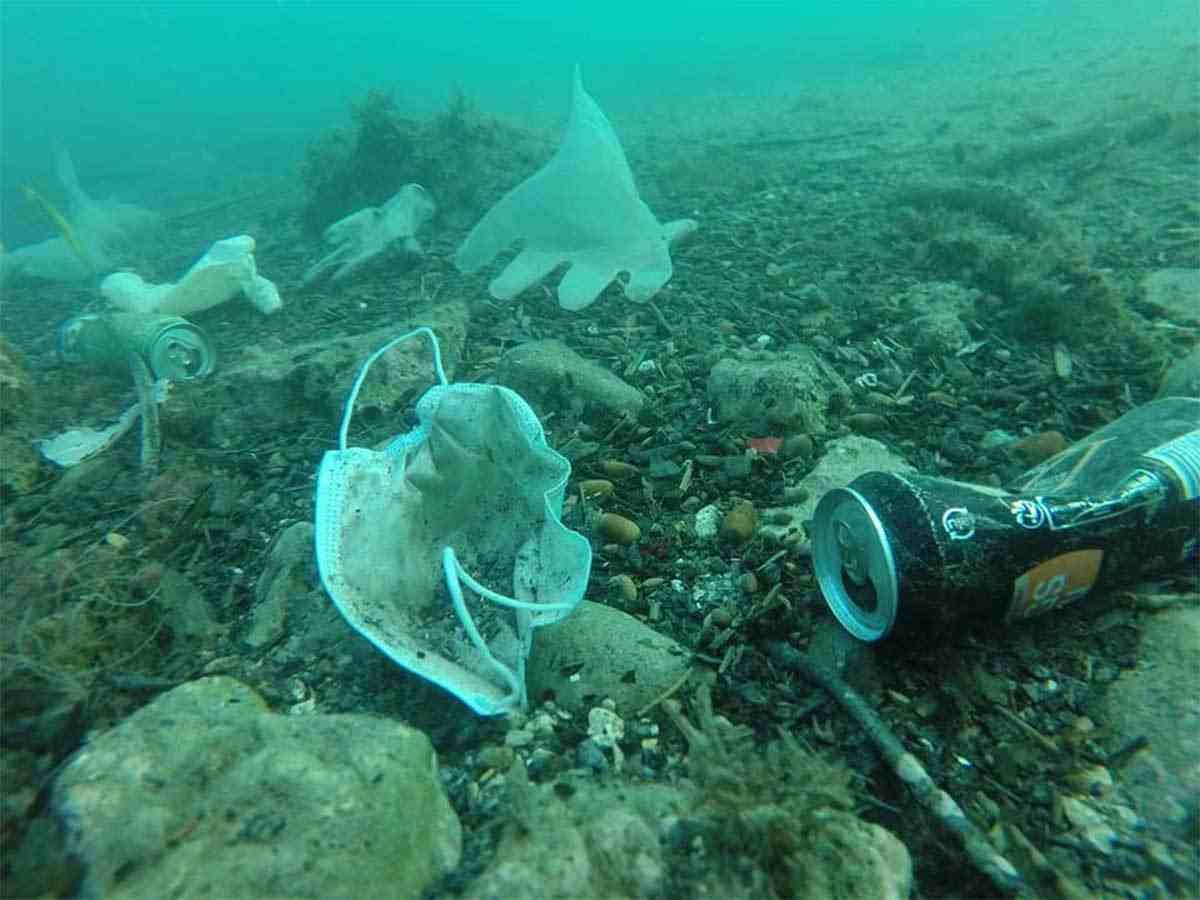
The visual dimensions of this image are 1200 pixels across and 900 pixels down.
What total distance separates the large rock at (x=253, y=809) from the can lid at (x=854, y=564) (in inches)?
45.0

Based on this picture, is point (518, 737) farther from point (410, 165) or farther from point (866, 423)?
point (410, 165)

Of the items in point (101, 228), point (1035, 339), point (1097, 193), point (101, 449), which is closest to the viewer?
point (101, 449)

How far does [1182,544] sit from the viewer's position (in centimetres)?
189

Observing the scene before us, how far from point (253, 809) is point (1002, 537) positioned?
1.80 m

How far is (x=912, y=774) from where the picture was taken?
1.58 metres

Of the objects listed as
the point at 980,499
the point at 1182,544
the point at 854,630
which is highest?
the point at 980,499

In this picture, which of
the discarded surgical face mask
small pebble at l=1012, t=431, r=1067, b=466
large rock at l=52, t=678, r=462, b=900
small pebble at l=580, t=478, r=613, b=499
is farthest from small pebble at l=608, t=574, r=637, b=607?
small pebble at l=1012, t=431, r=1067, b=466

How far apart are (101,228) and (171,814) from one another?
9.26m

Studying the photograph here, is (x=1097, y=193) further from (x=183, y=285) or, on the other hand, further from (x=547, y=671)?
(x=183, y=285)

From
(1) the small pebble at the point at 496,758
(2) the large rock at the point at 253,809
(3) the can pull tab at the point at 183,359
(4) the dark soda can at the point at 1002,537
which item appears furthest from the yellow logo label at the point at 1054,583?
(3) the can pull tab at the point at 183,359

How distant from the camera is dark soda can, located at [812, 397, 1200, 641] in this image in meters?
1.71

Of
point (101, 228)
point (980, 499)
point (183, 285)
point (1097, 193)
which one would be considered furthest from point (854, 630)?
point (101, 228)

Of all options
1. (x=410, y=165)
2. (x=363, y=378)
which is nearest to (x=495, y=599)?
(x=363, y=378)

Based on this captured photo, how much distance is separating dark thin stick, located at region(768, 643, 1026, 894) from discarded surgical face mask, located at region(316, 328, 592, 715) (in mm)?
656
